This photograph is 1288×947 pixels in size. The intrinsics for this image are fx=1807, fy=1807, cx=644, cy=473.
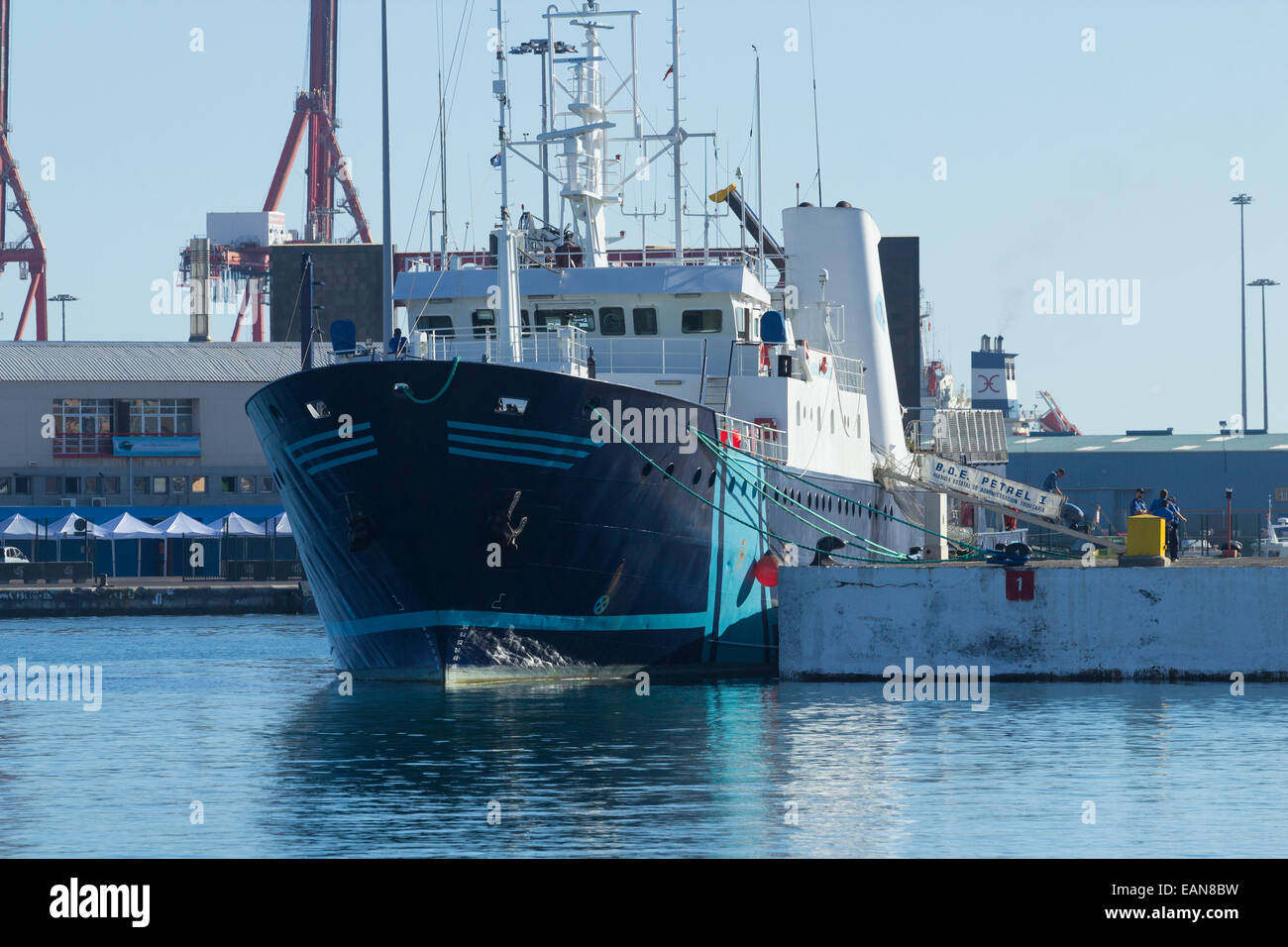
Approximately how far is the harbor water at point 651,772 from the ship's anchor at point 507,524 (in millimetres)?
2557

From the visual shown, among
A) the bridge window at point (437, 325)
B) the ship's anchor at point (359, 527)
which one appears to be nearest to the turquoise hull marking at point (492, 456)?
the ship's anchor at point (359, 527)

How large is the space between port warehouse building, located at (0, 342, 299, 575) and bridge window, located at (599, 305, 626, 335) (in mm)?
53954

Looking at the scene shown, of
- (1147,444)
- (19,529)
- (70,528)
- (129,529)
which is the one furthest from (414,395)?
(1147,444)

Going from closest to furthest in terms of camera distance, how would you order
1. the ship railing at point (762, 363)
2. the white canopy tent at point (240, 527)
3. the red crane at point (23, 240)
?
1. the ship railing at point (762, 363)
2. the white canopy tent at point (240, 527)
3. the red crane at point (23, 240)

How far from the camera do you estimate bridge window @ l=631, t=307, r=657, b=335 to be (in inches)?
1347

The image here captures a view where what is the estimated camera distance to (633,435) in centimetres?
2823

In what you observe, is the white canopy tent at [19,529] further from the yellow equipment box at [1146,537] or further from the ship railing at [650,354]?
the yellow equipment box at [1146,537]

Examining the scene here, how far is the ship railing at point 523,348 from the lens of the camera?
31.2 m

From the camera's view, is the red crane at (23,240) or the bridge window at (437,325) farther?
the red crane at (23,240)

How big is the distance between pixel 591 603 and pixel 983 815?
37.8 feet

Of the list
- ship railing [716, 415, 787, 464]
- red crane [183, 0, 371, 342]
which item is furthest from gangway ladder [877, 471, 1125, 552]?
red crane [183, 0, 371, 342]

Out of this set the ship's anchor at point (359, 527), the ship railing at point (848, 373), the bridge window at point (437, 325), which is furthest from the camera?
the ship railing at point (848, 373)

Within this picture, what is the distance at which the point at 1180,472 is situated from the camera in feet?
333
